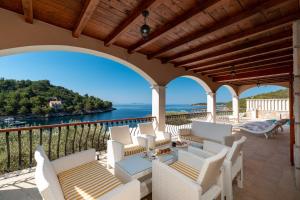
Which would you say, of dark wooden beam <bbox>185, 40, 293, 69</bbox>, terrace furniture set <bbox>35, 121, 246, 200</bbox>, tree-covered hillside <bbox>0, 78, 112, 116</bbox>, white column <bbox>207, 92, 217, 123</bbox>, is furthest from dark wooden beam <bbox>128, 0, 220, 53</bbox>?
tree-covered hillside <bbox>0, 78, 112, 116</bbox>

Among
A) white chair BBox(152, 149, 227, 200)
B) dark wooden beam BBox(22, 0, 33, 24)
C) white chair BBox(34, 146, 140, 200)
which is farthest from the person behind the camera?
dark wooden beam BBox(22, 0, 33, 24)

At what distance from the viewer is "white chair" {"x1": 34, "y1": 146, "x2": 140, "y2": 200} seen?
3.52 feet

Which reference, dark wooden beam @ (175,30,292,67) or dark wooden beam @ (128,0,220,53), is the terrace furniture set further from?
dark wooden beam @ (175,30,292,67)

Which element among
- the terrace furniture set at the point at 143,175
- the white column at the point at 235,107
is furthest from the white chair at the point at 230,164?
the white column at the point at 235,107

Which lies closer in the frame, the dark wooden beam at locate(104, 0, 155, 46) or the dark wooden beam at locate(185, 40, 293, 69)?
the dark wooden beam at locate(104, 0, 155, 46)

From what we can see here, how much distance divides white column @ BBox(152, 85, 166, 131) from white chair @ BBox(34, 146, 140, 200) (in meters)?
2.99

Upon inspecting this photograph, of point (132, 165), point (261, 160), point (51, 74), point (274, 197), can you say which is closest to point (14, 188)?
point (132, 165)

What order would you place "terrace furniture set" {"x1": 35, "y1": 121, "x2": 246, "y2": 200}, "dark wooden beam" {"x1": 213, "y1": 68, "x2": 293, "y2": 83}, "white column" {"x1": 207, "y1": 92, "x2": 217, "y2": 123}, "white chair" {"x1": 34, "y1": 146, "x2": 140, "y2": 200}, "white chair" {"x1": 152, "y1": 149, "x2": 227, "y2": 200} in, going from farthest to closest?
1. "white column" {"x1": 207, "y1": 92, "x2": 217, "y2": 123}
2. "dark wooden beam" {"x1": 213, "y1": 68, "x2": 293, "y2": 83}
3. "white chair" {"x1": 152, "y1": 149, "x2": 227, "y2": 200}
4. "terrace furniture set" {"x1": 35, "y1": 121, "x2": 246, "y2": 200}
5. "white chair" {"x1": 34, "y1": 146, "x2": 140, "y2": 200}

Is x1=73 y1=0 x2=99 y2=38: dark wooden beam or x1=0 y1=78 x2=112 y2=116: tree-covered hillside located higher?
x1=73 y1=0 x2=99 y2=38: dark wooden beam

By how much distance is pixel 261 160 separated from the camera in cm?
348

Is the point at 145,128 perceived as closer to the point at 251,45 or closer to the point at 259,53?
the point at 251,45

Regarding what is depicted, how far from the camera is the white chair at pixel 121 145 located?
8.87ft

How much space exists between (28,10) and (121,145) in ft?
8.97

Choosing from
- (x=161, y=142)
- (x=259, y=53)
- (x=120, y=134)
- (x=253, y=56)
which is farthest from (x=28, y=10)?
(x=253, y=56)
